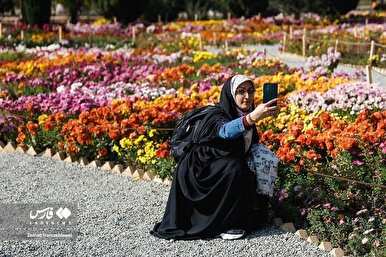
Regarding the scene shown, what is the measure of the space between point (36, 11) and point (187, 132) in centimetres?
2066

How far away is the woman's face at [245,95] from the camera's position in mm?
4914

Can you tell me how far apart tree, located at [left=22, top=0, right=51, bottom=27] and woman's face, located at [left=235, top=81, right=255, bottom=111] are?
20901 millimetres

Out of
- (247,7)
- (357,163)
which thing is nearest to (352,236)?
(357,163)

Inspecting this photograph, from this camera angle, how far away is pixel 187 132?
5.23 meters

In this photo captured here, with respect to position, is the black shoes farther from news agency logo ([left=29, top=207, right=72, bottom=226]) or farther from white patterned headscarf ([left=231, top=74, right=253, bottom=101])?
news agency logo ([left=29, top=207, right=72, bottom=226])

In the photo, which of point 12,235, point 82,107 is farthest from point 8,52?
point 12,235

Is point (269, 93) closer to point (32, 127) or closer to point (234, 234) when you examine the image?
point (234, 234)

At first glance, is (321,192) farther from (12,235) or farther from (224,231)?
(12,235)

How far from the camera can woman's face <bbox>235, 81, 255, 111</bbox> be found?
16.1 feet

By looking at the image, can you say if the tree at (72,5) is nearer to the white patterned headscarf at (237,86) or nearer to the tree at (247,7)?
the tree at (247,7)

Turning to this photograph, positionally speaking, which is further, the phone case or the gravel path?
the gravel path

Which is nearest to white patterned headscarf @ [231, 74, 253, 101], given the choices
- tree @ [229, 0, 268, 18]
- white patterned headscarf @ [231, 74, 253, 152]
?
white patterned headscarf @ [231, 74, 253, 152]

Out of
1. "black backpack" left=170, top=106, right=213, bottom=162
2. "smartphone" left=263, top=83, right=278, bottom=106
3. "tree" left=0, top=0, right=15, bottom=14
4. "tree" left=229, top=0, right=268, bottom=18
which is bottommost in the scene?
"tree" left=0, top=0, right=15, bottom=14

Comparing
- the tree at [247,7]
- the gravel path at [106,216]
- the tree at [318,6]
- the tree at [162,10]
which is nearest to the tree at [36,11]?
the tree at [162,10]
